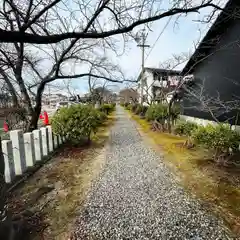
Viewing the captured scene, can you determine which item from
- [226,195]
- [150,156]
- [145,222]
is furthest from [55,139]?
[226,195]

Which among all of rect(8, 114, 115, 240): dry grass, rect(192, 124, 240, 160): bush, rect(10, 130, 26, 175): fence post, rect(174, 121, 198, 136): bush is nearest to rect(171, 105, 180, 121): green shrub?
rect(174, 121, 198, 136): bush

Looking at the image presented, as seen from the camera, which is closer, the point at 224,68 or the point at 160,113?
the point at 224,68

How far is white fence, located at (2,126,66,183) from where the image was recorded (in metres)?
3.68

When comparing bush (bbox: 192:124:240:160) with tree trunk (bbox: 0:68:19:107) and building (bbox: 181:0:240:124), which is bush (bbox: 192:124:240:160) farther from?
tree trunk (bbox: 0:68:19:107)

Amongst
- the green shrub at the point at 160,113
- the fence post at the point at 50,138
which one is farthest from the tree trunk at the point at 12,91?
the green shrub at the point at 160,113

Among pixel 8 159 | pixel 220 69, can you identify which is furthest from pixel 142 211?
pixel 220 69

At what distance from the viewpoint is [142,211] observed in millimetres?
2803

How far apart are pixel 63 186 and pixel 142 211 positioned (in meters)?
1.70

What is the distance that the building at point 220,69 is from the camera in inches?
247

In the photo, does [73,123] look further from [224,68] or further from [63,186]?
[224,68]

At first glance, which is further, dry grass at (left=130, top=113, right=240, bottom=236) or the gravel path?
dry grass at (left=130, top=113, right=240, bottom=236)

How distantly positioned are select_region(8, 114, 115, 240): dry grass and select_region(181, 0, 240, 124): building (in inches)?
169

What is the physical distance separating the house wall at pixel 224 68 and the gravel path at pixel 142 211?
4.23m

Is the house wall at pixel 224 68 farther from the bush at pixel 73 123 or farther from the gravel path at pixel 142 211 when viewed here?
the bush at pixel 73 123
